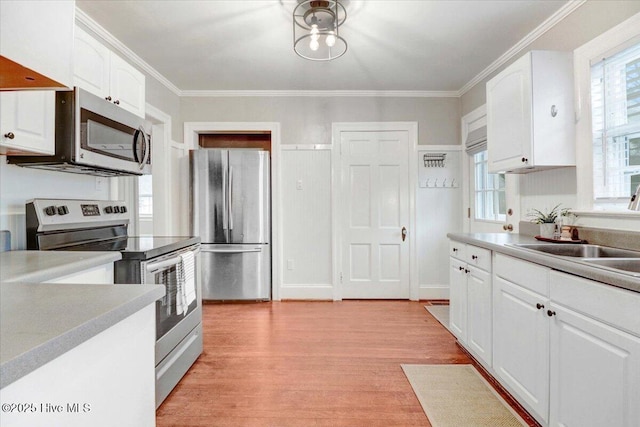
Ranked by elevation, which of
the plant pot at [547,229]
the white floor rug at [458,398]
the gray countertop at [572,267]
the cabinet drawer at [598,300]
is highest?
the plant pot at [547,229]

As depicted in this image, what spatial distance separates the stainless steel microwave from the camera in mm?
1716

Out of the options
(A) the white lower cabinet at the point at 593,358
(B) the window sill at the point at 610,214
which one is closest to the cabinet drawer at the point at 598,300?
(A) the white lower cabinet at the point at 593,358

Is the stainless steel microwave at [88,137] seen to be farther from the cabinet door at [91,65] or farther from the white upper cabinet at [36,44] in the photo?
the white upper cabinet at [36,44]

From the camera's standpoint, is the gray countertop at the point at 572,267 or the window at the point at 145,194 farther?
the window at the point at 145,194

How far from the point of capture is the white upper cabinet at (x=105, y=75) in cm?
187

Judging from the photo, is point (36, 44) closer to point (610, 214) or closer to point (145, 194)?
point (610, 214)

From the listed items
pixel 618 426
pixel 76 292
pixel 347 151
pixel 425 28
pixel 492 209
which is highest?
pixel 425 28

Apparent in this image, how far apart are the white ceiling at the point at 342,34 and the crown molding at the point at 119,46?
33mm

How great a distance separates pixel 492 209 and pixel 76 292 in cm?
345

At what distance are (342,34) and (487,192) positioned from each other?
2.13 meters

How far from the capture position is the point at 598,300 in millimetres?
1249

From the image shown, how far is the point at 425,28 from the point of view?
100 inches

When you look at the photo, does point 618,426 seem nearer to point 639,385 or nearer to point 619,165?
point 639,385

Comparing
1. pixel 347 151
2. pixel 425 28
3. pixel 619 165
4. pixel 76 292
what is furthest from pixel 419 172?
pixel 76 292
